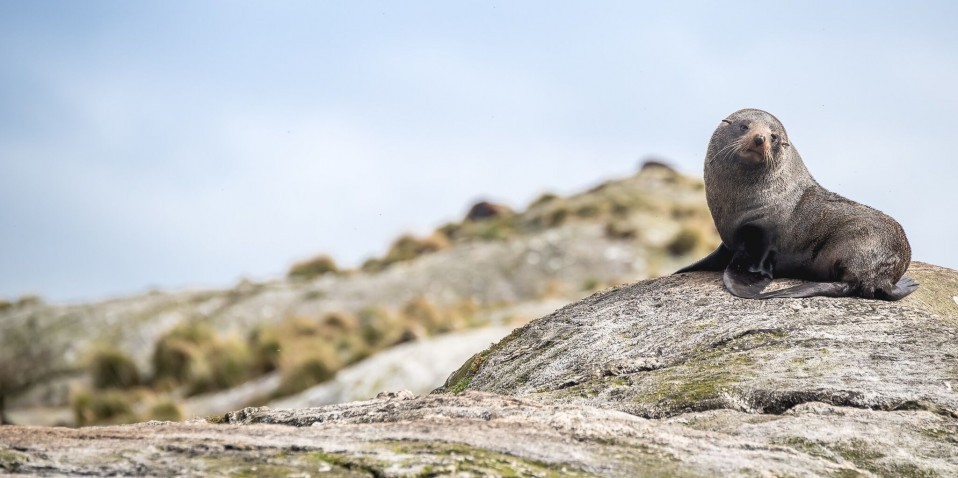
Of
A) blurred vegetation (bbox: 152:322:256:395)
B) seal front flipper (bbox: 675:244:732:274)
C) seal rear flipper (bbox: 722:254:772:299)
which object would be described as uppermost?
blurred vegetation (bbox: 152:322:256:395)

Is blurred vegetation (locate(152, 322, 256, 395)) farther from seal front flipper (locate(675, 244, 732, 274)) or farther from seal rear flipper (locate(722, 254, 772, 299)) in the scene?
seal rear flipper (locate(722, 254, 772, 299))

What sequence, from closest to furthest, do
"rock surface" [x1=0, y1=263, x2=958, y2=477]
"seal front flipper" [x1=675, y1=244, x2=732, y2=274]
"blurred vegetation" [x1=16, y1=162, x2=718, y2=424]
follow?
"rock surface" [x1=0, y1=263, x2=958, y2=477]
"seal front flipper" [x1=675, y1=244, x2=732, y2=274]
"blurred vegetation" [x1=16, y1=162, x2=718, y2=424]

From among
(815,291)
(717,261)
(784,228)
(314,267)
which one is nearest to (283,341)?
(314,267)

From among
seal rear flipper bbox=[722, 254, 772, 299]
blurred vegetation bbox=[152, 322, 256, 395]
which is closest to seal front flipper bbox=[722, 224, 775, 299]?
seal rear flipper bbox=[722, 254, 772, 299]

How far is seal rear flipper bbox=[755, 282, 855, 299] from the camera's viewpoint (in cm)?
831

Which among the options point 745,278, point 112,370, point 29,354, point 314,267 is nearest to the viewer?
point 745,278

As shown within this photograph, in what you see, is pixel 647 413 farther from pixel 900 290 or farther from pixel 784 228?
pixel 784 228

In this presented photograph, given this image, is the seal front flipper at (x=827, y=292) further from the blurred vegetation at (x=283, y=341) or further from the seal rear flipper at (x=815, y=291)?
the blurred vegetation at (x=283, y=341)

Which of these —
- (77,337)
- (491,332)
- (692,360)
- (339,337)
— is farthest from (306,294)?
(692,360)

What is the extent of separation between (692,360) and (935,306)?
2.62 meters

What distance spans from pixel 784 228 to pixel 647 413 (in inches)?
153

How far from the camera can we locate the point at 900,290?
8.63m

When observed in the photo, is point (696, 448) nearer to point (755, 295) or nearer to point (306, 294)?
point (755, 295)

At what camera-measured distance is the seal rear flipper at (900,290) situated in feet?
27.7
